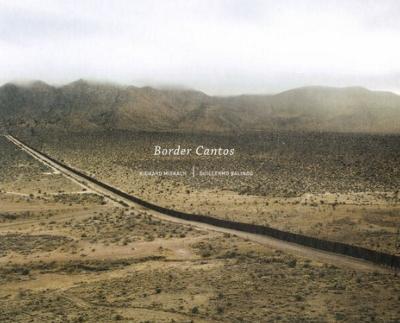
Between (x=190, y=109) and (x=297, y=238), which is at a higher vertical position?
(x=190, y=109)

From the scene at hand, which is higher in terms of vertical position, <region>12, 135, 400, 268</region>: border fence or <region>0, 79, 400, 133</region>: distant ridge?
<region>0, 79, 400, 133</region>: distant ridge

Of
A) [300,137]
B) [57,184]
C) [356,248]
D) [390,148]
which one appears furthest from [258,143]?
[356,248]

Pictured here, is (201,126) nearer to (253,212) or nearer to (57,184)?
(57,184)

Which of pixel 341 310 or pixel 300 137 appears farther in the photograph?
pixel 300 137

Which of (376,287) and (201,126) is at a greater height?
(201,126)

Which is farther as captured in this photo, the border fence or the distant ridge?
the distant ridge

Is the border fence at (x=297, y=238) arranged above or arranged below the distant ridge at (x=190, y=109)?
below

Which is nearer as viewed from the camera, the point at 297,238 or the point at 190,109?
the point at 297,238

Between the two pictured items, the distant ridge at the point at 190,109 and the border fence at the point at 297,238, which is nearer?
the border fence at the point at 297,238
